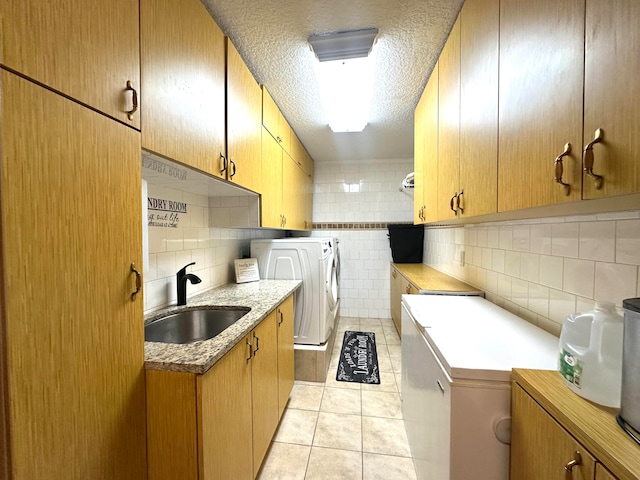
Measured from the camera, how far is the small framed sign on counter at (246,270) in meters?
2.31

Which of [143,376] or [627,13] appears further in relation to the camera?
[143,376]

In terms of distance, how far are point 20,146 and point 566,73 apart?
1.32 meters

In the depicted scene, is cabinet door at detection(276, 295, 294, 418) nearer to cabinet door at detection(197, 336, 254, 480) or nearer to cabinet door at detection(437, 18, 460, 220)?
cabinet door at detection(197, 336, 254, 480)

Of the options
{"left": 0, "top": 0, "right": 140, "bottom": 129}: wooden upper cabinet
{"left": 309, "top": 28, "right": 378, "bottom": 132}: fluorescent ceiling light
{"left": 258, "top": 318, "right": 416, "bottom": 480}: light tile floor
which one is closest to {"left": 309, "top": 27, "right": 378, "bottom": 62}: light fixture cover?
{"left": 309, "top": 28, "right": 378, "bottom": 132}: fluorescent ceiling light

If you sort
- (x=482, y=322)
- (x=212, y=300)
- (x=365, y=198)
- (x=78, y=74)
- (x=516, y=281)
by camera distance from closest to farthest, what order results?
(x=78, y=74) < (x=482, y=322) < (x=516, y=281) < (x=212, y=300) < (x=365, y=198)

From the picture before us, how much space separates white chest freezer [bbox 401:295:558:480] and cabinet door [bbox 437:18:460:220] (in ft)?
2.18

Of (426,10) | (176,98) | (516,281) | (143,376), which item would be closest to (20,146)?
(176,98)

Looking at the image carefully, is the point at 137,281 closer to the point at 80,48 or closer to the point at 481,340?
the point at 80,48

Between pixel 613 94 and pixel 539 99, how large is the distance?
263 mm

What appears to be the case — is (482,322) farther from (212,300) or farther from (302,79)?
(302,79)

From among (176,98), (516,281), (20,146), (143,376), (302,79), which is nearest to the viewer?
(20,146)

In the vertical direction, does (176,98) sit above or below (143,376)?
above

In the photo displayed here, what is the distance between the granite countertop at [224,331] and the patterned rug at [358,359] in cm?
97

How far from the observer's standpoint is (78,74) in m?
0.67
